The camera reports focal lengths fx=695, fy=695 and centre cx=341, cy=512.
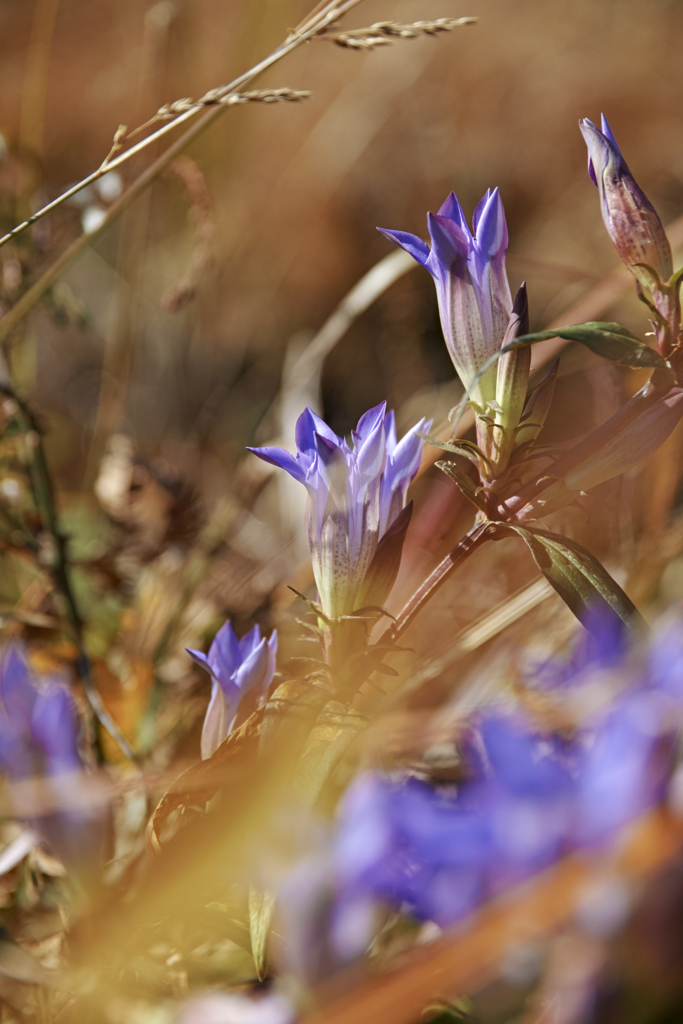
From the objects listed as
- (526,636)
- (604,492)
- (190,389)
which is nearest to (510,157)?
(190,389)

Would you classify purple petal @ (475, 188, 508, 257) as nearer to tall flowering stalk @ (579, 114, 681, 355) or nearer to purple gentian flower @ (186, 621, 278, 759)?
tall flowering stalk @ (579, 114, 681, 355)

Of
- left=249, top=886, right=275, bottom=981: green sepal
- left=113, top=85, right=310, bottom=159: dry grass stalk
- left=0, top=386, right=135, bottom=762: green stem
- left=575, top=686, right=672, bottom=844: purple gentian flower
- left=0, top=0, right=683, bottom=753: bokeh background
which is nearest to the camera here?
left=575, top=686, right=672, bottom=844: purple gentian flower

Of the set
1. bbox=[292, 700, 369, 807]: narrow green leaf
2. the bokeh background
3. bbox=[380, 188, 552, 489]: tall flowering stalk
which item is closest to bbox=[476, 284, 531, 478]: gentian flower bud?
bbox=[380, 188, 552, 489]: tall flowering stalk

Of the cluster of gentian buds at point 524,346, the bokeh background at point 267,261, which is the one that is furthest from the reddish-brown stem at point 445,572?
the bokeh background at point 267,261

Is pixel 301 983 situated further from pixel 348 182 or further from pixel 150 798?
pixel 348 182

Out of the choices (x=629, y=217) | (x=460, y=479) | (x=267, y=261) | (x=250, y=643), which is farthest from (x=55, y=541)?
(x=267, y=261)

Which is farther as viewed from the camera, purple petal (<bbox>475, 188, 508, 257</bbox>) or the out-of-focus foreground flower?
purple petal (<bbox>475, 188, 508, 257</bbox>)

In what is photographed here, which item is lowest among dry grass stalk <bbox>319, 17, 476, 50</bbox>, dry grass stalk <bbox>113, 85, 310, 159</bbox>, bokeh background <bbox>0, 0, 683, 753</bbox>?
bokeh background <bbox>0, 0, 683, 753</bbox>
